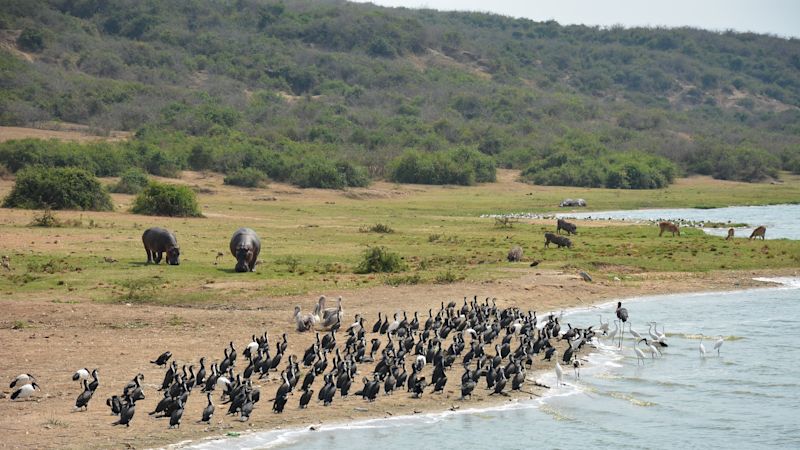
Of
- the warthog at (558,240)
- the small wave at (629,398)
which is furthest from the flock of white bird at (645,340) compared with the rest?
the warthog at (558,240)

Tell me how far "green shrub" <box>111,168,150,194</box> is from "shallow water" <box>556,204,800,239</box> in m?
19.9

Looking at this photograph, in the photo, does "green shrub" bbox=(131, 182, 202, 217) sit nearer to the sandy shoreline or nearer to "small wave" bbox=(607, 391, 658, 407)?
the sandy shoreline

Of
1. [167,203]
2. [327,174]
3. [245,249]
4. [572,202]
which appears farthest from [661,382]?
[327,174]

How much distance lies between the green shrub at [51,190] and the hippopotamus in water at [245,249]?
48.3ft

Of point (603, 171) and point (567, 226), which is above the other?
point (603, 171)

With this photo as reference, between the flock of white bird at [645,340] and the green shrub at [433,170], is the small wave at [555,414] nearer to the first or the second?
the flock of white bird at [645,340]

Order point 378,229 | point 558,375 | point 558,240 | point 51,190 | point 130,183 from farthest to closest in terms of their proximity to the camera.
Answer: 1. point 130,183
2. point 51,190
3. point 378,229
4. point 558,240
5. point 558,375

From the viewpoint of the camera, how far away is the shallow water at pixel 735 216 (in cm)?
4525

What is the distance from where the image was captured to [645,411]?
1736cm

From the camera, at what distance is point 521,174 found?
74.2 meters

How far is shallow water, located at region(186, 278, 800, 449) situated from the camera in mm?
15258

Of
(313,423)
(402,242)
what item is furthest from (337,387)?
(402,242)

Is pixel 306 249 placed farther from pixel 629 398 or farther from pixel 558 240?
pixel 629 398

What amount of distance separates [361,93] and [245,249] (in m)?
78.7
